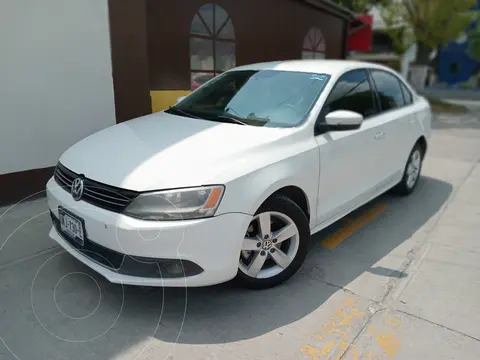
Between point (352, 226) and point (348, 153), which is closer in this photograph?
point (348, 153)

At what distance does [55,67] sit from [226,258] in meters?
3.40

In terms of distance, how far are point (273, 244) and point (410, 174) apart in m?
2.93

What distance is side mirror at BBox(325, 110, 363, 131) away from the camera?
3268mm

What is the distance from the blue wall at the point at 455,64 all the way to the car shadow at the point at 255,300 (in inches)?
1481

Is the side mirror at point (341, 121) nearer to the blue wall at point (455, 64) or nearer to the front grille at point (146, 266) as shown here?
the front grille at point (146, 266)

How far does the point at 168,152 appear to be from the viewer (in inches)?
111

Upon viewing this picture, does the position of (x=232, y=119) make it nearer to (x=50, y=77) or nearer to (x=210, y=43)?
(x=50, y=77)

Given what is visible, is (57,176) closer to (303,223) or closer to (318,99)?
(303,223)

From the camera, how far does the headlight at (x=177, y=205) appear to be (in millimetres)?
2475

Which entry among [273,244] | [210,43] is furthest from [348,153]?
[210,43]

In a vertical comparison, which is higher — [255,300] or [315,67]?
[315,67]

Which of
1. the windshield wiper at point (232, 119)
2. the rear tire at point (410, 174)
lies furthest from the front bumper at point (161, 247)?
the rear tire at point (410, 174)

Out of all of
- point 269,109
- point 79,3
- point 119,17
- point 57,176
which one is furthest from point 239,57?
point 57,176

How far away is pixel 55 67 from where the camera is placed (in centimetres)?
470
